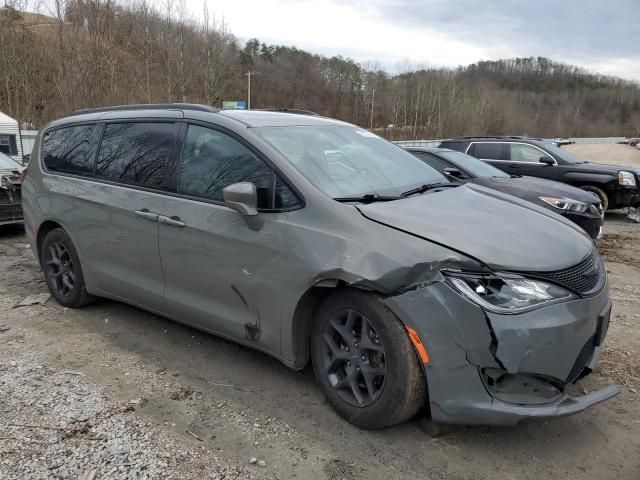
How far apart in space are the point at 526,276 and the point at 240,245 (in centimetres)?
164

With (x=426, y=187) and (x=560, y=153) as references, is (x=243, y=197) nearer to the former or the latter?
(x=426, y=187)

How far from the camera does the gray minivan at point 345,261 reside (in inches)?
97.7

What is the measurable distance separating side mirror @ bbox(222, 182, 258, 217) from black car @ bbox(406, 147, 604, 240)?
4.12 meters

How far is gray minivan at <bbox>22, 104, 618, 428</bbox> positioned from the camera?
8.14 ft

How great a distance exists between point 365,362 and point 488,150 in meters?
9.99

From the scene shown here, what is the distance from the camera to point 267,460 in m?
2.64

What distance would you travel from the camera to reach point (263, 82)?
266 feet

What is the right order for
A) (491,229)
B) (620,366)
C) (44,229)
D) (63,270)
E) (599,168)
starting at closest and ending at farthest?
(491,229) < (620,366) < (63,270) < (44,229) < (599,168)

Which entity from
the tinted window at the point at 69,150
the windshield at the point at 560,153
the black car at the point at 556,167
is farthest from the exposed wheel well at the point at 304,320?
the windshield at the point at 560,153

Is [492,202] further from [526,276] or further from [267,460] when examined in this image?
[267,460]

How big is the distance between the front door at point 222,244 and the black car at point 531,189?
3914 millimetres

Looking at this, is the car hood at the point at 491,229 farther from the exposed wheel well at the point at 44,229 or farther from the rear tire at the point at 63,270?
the exposed wheel well at the point at 44,229

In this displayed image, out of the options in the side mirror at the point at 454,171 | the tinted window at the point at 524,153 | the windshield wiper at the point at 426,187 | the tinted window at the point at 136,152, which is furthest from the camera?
the tinted window at the point at 524,153

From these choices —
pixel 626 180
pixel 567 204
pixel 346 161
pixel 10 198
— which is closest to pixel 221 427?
pixel 346 161
